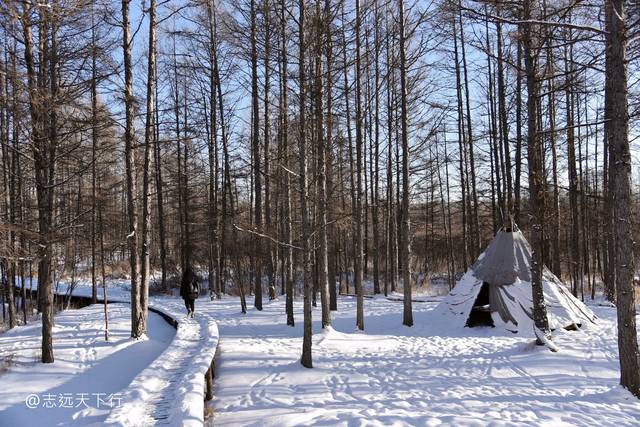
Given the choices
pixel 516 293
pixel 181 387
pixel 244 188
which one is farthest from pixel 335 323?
pixel 244 188

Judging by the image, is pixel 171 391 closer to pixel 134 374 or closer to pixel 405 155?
pixel 134 374

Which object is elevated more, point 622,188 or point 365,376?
point 622,188

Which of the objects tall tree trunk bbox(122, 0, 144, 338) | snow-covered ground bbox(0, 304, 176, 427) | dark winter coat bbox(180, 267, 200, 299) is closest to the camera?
snow-covered ground bbox(0, 304, 176, 427)

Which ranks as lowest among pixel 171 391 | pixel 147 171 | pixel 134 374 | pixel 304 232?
pixel 134 374

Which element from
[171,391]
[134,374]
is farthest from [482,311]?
[171,391]

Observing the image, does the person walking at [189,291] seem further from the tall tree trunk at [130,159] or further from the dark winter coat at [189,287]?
the tall tree trunk at [130,159]

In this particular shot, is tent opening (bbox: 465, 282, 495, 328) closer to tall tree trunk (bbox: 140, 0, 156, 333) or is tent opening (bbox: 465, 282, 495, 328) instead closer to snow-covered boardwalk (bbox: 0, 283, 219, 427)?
snow-covered boardwalk (bbox: 0, 283, 219, 427)

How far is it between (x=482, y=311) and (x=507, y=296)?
2.92 feet

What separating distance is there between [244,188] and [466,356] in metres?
24.3

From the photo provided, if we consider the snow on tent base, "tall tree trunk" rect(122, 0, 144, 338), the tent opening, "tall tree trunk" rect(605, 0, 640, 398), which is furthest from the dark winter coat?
"tall tree trunk" rect(605, 0, 640, 398)

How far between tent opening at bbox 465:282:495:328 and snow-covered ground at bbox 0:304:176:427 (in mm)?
7898

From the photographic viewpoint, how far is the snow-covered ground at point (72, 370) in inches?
227

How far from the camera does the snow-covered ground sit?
5765mm

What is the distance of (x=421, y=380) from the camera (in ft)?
23.5
